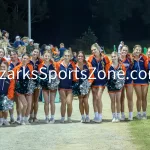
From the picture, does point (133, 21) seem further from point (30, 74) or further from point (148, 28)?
point (30, 74)

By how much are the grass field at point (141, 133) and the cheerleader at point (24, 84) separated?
248cm

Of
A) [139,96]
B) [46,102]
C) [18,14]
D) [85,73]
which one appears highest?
[18,14]

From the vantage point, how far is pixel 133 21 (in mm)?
52312

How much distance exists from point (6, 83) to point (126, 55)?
9.78ft

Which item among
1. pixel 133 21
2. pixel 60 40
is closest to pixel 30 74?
pixel 60 40

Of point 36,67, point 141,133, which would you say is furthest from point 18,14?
point 141,133

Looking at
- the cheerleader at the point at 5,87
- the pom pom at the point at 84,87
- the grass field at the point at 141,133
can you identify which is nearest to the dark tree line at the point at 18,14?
the cheerleader at the point at 5,87

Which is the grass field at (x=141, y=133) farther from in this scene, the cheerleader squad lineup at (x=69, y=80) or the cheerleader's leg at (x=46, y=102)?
the cheerleader's leg at (x=46, y=102)

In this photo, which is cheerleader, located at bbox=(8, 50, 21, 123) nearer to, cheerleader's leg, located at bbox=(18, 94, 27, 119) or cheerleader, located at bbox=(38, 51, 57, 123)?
cheerleader's leg, located at bbox=(18, 94, 27, 119)

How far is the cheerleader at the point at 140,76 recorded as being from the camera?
12055 mm

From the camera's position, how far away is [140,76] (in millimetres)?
12062

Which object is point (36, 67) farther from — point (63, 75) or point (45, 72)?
point (63, 75)

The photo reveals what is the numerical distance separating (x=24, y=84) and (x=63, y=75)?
3.13 feet

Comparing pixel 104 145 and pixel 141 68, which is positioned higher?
pixel 141 68
